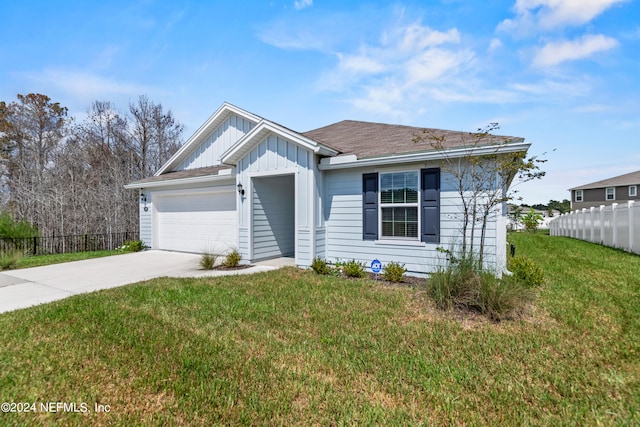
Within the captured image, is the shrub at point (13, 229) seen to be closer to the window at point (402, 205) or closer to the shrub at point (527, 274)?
the window at point (402, 205)

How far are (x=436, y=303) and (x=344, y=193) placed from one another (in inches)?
155

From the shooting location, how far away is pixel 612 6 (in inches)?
279

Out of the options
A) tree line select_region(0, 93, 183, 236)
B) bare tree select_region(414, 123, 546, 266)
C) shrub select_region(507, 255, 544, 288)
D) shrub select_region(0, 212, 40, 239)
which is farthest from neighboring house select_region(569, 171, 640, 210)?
shrub select_region(0, 212, 40, 239)

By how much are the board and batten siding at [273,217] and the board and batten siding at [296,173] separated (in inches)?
10.6

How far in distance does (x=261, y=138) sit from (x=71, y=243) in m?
12.8

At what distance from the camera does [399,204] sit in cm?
729

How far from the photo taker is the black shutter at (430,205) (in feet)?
22.2

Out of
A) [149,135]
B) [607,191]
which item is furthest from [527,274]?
[607,191]

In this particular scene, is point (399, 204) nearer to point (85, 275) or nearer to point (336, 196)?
point (336, 196)

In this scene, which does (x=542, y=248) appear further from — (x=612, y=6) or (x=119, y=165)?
(x=119, y=165)

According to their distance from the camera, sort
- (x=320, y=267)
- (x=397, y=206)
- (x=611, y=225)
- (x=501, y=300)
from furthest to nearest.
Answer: (x=611, y=225)
(x=320, y=267)
(x=397, y=206)
(x=501, y=300)

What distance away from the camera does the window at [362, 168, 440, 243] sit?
683 cm

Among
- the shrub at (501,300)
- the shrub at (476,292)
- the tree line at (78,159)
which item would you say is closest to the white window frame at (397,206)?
the shrub at (476,292)

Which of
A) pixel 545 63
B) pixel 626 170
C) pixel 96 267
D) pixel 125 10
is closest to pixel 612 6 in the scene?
pixel 545 63
